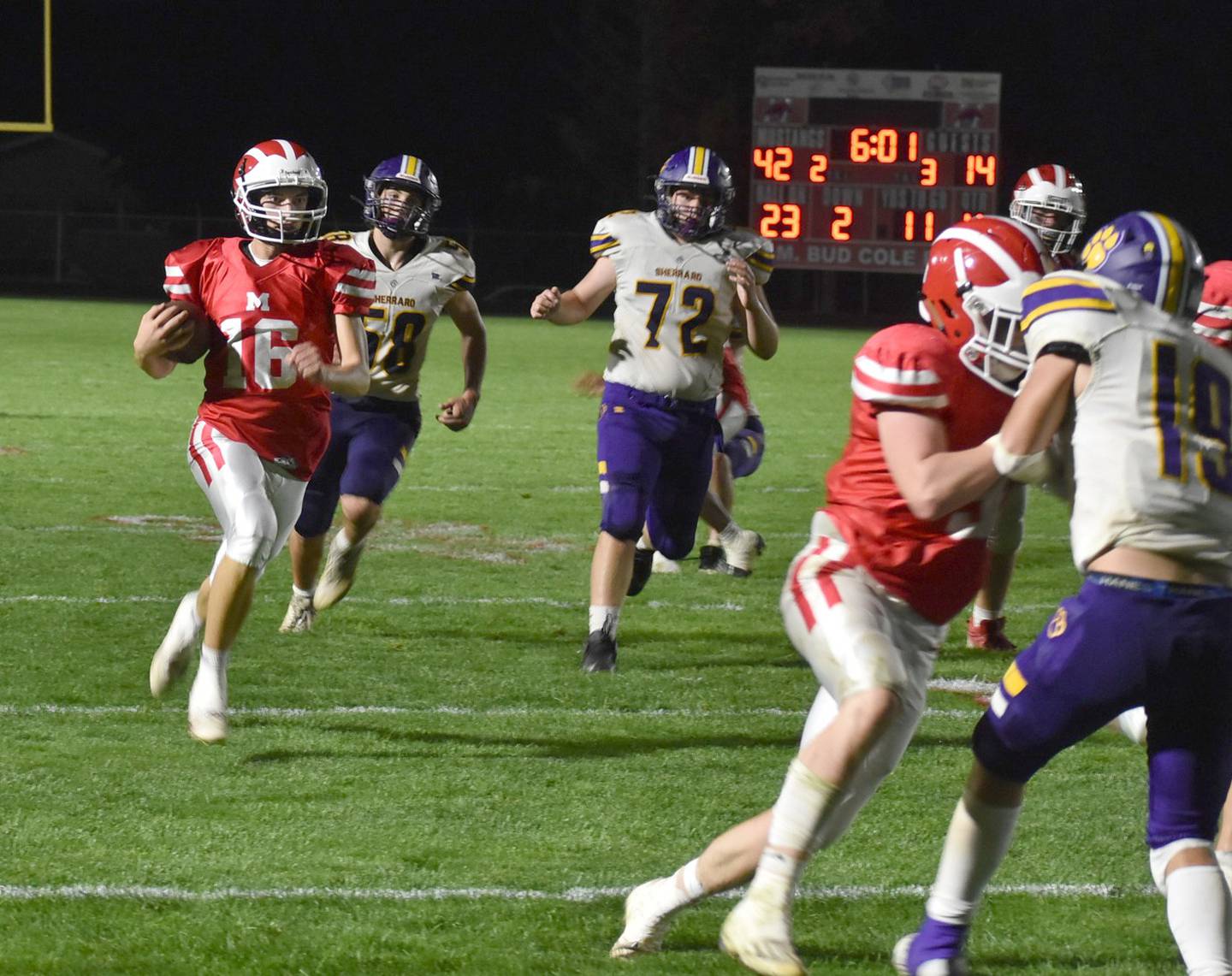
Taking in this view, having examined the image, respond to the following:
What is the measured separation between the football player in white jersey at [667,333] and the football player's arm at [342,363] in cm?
104

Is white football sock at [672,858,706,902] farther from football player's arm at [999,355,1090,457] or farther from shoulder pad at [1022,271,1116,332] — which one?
shoulder pad at [1022,271,1116,332]

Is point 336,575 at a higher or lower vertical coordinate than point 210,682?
lower

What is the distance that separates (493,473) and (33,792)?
7.24 m

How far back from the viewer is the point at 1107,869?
175 inches

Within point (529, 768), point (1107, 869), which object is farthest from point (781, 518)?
point (1107, 869)

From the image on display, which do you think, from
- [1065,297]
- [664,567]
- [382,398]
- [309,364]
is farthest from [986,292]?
[664,567]

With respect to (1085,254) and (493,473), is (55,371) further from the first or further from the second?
(1085,254)

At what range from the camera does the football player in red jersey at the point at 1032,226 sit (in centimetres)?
691

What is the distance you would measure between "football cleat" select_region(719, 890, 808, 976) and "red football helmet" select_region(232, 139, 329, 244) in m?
2.97

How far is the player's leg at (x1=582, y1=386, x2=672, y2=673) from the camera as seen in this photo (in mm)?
6555

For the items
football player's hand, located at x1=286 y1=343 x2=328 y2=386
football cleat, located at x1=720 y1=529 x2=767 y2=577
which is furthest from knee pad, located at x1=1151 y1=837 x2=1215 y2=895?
football cleat, located at x1=720 y1=529 x2=767 y2=577

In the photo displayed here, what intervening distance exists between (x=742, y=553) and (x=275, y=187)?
377 cm

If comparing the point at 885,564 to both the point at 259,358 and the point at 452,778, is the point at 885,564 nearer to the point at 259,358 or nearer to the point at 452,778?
the point at 452,778

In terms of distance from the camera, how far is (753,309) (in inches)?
264
